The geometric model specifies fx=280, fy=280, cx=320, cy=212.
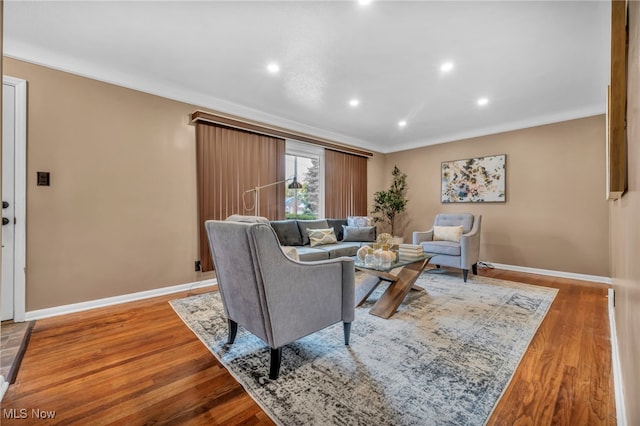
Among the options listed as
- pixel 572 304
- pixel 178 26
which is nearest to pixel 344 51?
pixel 178 26

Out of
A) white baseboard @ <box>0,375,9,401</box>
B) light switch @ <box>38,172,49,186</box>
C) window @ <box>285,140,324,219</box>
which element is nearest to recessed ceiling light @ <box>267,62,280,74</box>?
window @ <box>285,140,324,219</box>

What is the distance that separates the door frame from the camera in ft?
7.94

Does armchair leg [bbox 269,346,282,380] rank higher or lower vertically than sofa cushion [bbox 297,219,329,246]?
lower

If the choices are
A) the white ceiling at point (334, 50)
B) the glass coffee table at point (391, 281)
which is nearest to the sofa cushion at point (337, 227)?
the glass coffee table at point (391, 281)

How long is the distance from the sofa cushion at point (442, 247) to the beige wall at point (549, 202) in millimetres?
1248

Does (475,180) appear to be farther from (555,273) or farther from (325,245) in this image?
(325,245)

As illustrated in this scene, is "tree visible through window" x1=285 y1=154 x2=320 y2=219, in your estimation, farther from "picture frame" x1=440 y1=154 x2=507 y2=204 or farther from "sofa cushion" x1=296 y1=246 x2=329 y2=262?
"picture frame" x1=440 y1=154 x2=507 y2=204

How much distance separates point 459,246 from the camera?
3809mm

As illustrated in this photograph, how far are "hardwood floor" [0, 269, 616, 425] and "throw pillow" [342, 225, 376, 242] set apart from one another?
2.47m

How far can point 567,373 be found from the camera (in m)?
1.69

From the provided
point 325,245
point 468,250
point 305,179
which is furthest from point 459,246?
point 305,179

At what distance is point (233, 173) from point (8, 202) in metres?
2.08

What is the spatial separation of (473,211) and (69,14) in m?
5.49

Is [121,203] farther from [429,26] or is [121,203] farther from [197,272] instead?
[429,26]
